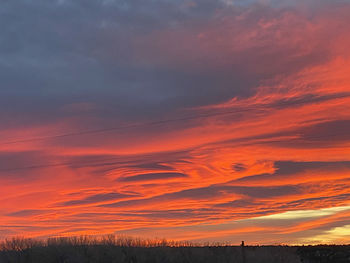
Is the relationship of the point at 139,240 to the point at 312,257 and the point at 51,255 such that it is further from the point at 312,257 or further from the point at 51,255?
the point at 312,257

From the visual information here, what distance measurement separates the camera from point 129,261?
38125 mm

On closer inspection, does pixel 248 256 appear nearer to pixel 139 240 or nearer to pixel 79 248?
pixel 139 240

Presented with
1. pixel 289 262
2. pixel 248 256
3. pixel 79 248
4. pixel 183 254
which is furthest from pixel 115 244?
pixel 289 262

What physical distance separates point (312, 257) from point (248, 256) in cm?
2289

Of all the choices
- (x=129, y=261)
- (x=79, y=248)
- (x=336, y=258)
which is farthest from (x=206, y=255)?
(x=336, y=258)

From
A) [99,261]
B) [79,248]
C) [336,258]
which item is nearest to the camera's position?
[99,261]

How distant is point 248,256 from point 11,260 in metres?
18.4

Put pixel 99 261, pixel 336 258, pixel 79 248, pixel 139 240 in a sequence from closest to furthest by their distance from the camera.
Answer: pixel 99 261 → pixel 79 248 → pixel 139 240 → pixel 336 258

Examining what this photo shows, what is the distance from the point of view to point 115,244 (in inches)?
1620

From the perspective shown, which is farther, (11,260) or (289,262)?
(289,262)

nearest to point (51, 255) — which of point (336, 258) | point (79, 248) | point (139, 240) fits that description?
point (79, 248)

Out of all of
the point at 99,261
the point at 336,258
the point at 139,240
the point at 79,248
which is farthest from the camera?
the point at 336,258

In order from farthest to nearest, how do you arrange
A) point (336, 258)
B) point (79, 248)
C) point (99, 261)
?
point (336, 258), point (79, 248), point (99, 261)

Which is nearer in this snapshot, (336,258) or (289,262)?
(289,262)
